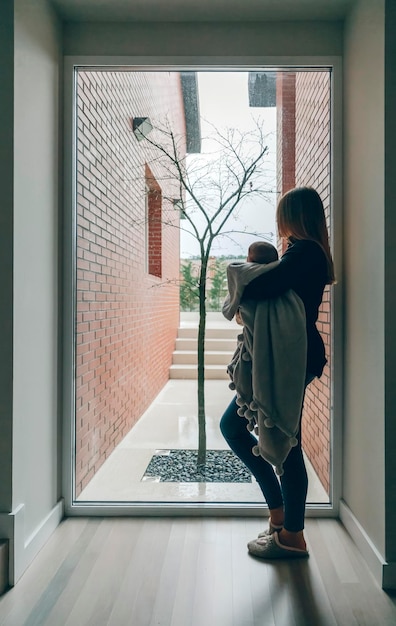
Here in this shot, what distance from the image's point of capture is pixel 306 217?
69.2 inches

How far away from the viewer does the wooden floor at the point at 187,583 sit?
1.49 m

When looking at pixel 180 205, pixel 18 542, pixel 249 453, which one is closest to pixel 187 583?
pixel 249 453

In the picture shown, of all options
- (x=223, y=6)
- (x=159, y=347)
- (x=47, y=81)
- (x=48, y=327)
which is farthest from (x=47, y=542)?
(x=223, y=6)

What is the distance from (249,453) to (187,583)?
524 millimetres

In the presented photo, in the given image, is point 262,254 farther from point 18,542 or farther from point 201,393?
point 18,542

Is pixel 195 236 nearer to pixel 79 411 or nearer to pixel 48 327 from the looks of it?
pixel 48 327

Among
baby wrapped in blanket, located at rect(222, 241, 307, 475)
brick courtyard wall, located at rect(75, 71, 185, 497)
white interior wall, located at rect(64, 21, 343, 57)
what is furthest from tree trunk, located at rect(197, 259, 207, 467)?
white interior wall, located at rect(64, 21, 343, 57)

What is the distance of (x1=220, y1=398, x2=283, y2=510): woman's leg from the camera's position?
73.0 inches

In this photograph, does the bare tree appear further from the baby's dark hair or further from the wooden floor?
the wooden floor

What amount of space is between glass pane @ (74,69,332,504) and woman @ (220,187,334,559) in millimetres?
428

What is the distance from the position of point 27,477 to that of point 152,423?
77cm

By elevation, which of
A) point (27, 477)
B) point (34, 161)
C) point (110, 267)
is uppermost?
point (34, 161)

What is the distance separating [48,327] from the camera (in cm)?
207

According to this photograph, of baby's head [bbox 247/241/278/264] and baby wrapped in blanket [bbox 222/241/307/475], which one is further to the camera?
baby's head [bbox 247/241/278/264]
